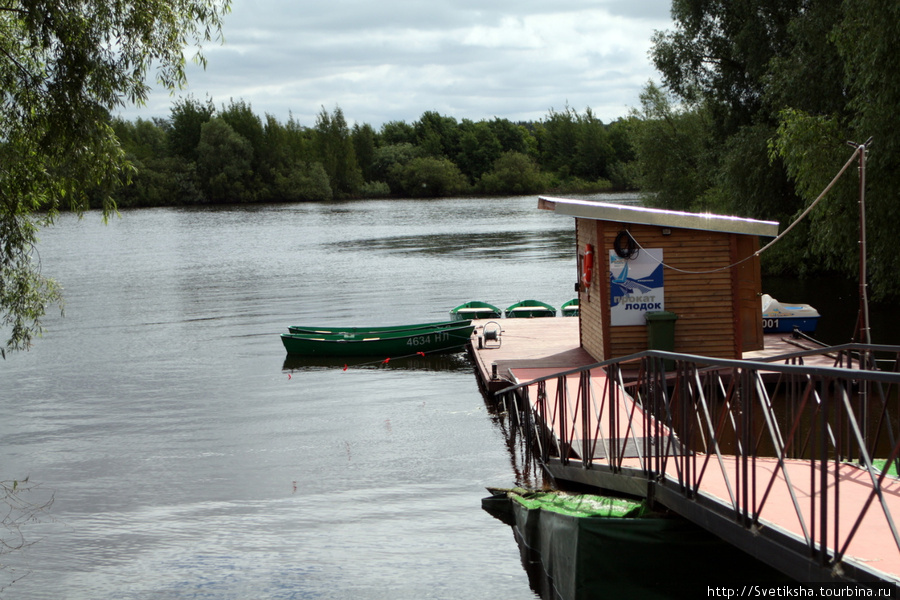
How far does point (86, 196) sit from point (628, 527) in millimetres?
9486

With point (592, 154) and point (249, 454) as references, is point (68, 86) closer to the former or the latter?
point (249, 454)

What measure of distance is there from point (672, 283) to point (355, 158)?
124 meters

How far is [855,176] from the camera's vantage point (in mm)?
23625

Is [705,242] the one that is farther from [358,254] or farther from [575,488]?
[358,254]

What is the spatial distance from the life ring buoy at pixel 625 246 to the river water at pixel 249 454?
406 centimetres

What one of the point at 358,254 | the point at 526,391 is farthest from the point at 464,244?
the point at 526,391

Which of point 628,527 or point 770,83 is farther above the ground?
point 770,83

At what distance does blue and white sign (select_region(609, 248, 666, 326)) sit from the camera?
1647cm

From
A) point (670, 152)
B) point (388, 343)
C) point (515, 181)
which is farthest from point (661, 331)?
point (515, 181)

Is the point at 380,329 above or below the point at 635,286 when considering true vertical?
below

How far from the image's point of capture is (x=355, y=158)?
449 ft

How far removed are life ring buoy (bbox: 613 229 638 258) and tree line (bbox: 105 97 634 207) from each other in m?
103

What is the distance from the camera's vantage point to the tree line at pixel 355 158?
120m

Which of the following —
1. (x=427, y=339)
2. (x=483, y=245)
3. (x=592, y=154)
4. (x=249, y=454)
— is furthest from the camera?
(x=592, y=154)
